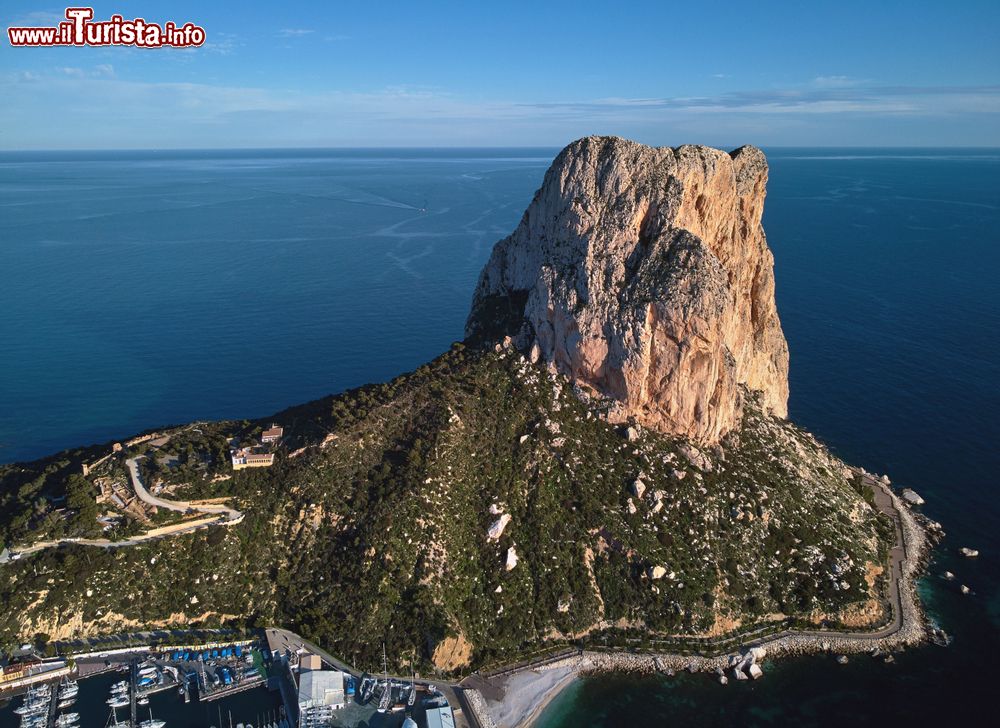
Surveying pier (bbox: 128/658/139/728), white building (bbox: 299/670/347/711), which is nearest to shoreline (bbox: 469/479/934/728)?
white building (bbox: 299/670/347/711)

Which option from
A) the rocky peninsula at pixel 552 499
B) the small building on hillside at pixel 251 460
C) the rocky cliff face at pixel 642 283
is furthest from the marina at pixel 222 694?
the rocky cliff face at pixel 642 283

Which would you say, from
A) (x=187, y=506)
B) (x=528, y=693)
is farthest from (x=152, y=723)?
(x=528, y=693)

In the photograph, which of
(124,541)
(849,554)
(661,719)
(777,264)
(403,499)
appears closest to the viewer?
(661,719)

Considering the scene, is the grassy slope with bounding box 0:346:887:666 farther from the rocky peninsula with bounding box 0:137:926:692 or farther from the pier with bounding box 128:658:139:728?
the pier with bounding box 128:658:139:728

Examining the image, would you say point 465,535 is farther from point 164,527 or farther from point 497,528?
point 164,527

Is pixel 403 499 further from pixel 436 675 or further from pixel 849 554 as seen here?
pixel 849 554

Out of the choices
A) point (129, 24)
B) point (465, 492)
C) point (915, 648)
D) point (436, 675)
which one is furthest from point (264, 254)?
point (915, 648)

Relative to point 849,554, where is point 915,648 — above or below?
below
